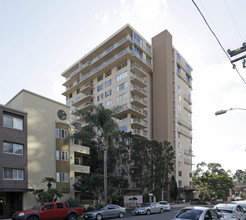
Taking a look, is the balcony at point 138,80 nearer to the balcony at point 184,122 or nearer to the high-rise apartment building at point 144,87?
the high-rise apartment building at point 144,87

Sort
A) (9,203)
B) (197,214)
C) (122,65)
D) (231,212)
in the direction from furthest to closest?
Result: (122,65)
(9,203)
(231,212)
(197,214)

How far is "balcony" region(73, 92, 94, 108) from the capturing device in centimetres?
6986

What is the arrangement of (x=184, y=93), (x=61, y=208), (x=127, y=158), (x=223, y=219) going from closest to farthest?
(x=223, y=219) < (x=61, y=208) < (x=127, y=158) < (x=184, y=93)

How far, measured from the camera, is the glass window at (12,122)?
94.1ft

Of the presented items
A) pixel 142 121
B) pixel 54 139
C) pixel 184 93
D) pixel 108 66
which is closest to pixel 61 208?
pixel 54 139

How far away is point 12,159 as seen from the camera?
28.5 meters

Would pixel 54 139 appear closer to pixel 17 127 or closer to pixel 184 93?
pixel 17 127

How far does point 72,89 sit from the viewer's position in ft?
255

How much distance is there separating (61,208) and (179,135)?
49.7 m

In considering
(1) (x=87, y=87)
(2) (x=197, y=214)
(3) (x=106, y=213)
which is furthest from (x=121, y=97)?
(2) (x=197, y=214)

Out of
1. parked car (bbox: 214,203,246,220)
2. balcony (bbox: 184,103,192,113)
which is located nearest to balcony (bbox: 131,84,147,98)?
balcony (bbox: 184,103,192,113)

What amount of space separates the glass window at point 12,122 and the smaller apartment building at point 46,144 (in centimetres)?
134

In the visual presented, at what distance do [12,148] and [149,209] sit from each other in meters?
16.2

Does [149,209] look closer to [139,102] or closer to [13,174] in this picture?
[13,174]
